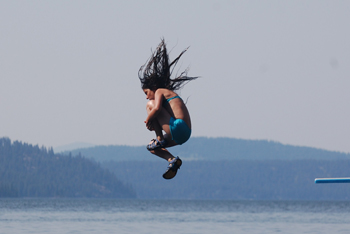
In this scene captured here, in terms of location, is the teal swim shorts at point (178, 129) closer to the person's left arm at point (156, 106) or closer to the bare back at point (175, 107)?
the bare back at point (175, 107)

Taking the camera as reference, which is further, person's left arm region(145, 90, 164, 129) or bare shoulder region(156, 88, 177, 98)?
bare shoulder region(156, 88, 177, 98)

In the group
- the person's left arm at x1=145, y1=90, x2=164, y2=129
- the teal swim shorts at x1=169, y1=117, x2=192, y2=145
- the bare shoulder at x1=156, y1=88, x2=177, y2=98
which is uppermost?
the bare shoulder at x1=156, y1=88, x2=177, y2=98

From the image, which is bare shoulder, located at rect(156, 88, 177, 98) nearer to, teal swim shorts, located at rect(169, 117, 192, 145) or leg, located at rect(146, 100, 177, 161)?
leg, located at rect(146, 100, 177, 161)

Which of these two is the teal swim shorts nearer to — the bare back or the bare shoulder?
the bare back

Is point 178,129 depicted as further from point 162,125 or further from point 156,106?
point 156,106

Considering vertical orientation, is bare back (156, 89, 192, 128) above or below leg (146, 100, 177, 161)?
above

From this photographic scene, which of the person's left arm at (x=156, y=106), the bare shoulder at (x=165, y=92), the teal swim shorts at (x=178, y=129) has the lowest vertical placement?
the teal swim shorts at (x=178, y=129)

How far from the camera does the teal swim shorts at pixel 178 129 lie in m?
13.0

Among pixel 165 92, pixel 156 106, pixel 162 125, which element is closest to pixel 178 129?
pixel 162 125

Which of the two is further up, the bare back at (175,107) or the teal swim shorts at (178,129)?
the bare back at (175,107)

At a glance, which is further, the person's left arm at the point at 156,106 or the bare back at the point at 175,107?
the bare back at the point at 175,107

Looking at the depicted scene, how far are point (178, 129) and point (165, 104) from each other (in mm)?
528

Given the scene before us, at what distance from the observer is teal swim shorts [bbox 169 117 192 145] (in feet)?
42.5
